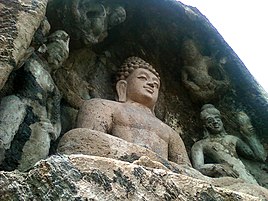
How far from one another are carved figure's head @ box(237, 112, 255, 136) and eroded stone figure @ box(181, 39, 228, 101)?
12.8 inches

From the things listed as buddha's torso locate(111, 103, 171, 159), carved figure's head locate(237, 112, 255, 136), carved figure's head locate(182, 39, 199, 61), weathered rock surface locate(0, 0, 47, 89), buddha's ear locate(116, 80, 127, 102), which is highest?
weathered rock surface locate(0, 0, 47, 89)

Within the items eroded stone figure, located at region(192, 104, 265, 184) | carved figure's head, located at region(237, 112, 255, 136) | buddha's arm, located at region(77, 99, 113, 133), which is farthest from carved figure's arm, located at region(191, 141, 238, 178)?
buddha's arm, located at region(77, 99, 113, 133)

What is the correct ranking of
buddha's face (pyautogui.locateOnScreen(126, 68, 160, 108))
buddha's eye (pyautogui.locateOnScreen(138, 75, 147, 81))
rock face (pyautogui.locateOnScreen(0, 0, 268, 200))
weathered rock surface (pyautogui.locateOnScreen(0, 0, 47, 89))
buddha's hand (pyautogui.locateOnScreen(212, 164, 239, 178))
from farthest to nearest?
buddha's eye (pyautogui.locateOnScreen(138, 75, 147, 81)), buddha's face (pyautogui.locateOnScreen(126, 68, 160, 108)), buddha's hand (pyautogui.locateOnScreen(212, 164, 239, 178)), weathered rock surface (pyautogui.locateOnScreen(0, 0, 47, 89)), rock face (pyautogui.locateOnScreen(0, 0, 268, 200))

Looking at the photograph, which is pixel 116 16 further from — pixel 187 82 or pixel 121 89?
pixel 187 82

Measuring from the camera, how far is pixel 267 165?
493 cm

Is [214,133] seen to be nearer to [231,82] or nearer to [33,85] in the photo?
[231,82]

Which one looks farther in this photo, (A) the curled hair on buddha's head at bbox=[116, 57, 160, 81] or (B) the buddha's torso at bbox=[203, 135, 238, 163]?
(A) the curled hair on buddha's head at bbox=[116, 57, 160, 81]

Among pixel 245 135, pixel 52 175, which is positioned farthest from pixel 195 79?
pixel 52 175

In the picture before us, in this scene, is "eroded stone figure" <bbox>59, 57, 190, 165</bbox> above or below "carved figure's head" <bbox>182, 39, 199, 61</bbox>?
below

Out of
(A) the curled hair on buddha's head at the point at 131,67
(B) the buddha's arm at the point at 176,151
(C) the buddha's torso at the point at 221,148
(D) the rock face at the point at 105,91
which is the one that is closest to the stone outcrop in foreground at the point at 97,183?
(D) the rock face at the point at 105,91

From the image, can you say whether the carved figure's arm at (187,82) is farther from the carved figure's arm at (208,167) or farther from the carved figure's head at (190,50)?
the carved figure's arm at (208,167)

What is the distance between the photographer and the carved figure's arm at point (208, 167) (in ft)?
13.8

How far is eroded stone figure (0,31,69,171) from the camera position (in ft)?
10.3

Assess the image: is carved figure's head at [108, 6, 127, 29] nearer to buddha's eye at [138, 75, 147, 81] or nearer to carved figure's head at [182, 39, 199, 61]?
buddha's eye at [138, 75, 147, 81]
